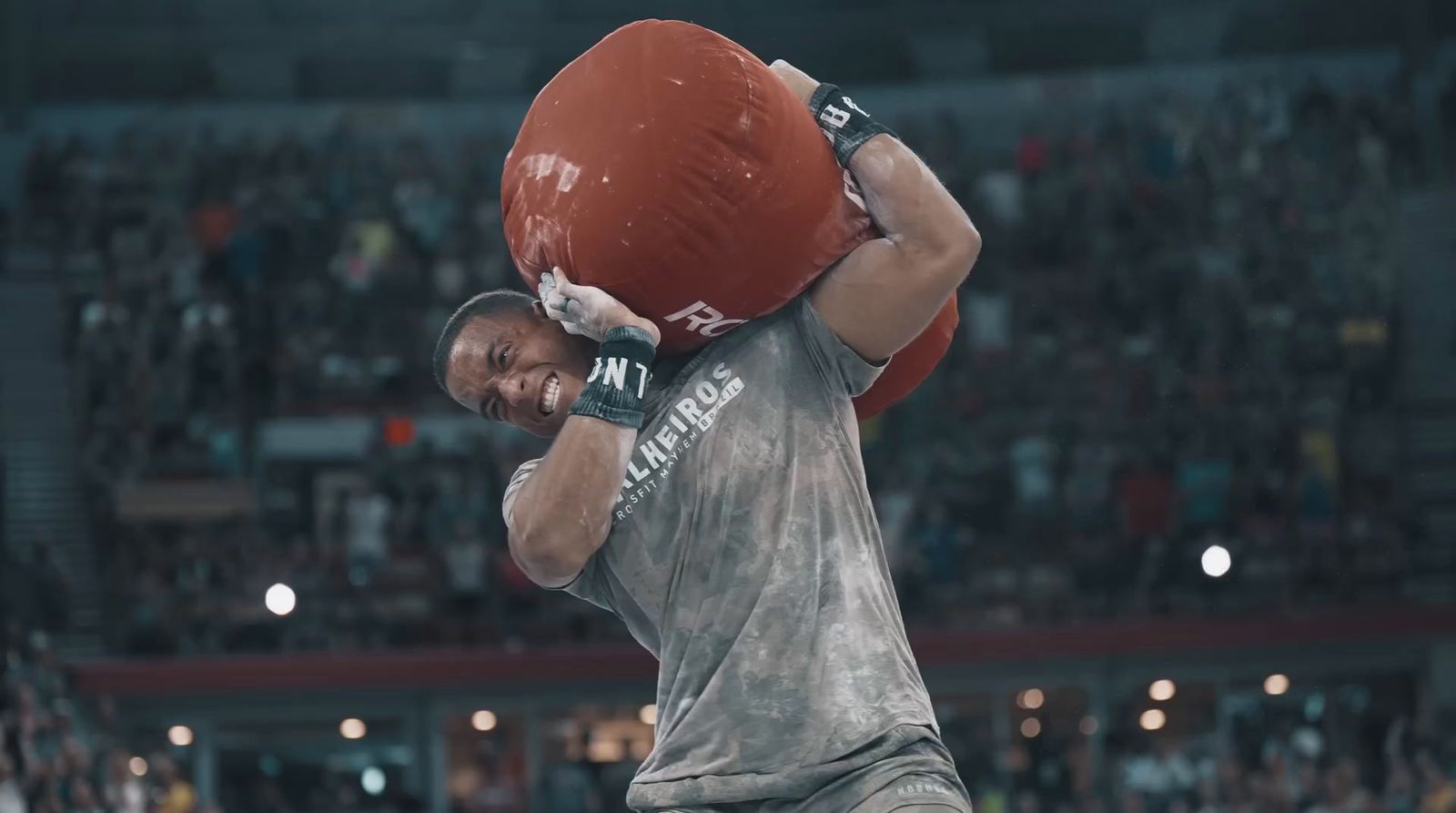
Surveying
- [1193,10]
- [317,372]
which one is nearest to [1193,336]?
[1193,10]

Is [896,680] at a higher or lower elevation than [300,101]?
lower

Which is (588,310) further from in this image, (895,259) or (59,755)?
(59,755)

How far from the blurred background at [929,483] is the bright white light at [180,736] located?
0.32 feet

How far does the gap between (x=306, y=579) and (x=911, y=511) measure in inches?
193

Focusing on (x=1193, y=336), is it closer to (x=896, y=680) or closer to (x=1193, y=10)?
(x=1193, y=10)

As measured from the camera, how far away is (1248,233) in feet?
61.1

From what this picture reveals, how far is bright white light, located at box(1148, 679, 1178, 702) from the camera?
1723 centimetres

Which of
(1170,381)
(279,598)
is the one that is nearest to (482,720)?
(279,598)

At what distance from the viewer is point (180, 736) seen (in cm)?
1684

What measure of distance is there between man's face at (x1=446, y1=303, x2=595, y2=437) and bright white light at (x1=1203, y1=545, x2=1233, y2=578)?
43.6 feet

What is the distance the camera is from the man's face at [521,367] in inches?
126

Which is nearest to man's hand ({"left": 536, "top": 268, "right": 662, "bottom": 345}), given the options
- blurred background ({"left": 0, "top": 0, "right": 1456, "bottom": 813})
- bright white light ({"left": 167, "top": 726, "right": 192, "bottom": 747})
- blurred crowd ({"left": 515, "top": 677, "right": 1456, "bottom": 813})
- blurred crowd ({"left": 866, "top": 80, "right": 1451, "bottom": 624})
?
Answer: blurred background ({"left": 0, "top": 0, "right": 1456, "bottom": 813})

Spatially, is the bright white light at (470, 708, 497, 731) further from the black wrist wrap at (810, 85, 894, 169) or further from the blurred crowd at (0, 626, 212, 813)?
the black wrist wrap at (810, 85, 894, 169)

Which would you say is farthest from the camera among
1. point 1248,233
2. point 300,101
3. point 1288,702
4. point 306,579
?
point 300,101
